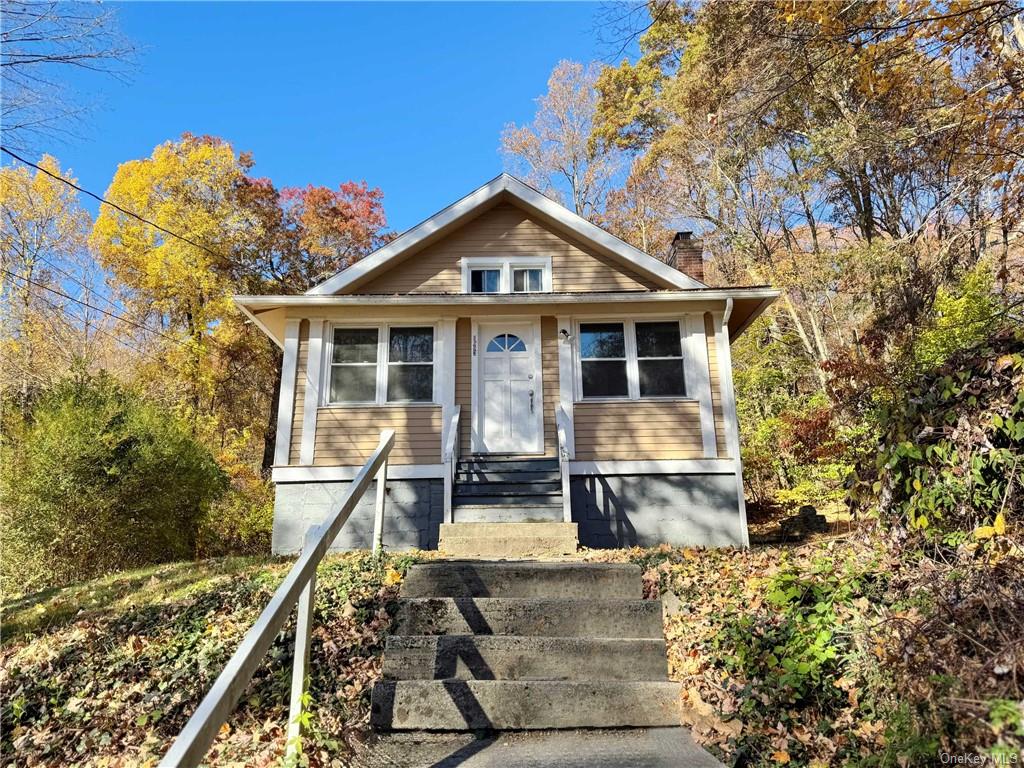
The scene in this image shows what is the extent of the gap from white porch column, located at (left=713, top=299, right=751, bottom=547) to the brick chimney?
1.55 meters

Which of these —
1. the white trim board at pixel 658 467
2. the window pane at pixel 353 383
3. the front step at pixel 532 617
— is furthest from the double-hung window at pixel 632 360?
the front step at pixel 532 617

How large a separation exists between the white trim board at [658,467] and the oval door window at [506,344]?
2.10 metres

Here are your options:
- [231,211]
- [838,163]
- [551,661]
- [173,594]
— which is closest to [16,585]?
[173,594]

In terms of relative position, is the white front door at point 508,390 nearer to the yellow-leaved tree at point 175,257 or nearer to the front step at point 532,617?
the front step at point 532,617

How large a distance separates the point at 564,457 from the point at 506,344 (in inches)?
91.5

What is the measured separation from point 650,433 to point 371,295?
4786 millimetres

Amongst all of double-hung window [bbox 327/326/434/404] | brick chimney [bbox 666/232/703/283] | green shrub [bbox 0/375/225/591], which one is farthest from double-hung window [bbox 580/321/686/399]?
green shrub [bbox 0/375/225/591]

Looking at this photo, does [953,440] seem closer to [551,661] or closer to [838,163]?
[551,661]

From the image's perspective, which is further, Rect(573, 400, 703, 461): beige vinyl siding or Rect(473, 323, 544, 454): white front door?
Rect(473, 323, 544, 454): white front door

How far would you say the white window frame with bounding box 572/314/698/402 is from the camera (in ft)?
30.8

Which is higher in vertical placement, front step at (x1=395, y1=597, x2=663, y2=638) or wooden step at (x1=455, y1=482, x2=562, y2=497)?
wooden step at (x1=455, y1=482, x2=562, y2=497)

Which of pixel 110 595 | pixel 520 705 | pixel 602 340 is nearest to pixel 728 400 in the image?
pixel 602 340

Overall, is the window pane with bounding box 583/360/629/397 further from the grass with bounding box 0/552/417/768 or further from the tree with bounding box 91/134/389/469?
the tree with bounding box 91/134/389/469

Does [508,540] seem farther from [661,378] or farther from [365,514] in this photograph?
[661,378]
